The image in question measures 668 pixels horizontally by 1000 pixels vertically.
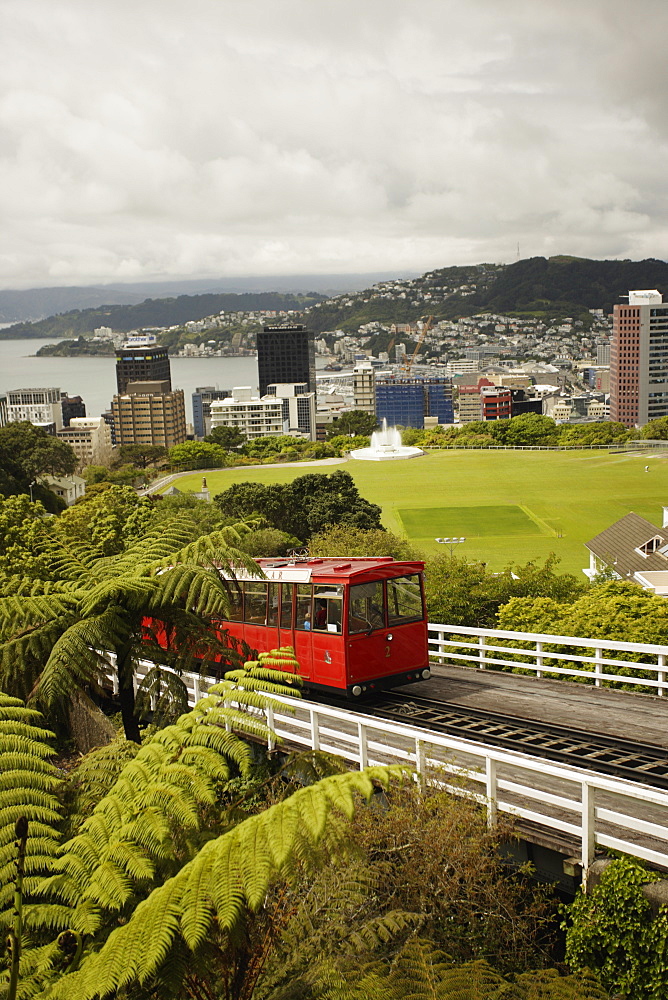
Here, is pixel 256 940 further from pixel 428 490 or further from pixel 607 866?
pixel 428 490

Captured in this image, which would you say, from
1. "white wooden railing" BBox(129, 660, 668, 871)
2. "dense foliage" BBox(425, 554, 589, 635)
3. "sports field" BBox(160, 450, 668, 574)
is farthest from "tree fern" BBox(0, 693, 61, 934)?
"sports field" BBox(160, 450, 668, 574)

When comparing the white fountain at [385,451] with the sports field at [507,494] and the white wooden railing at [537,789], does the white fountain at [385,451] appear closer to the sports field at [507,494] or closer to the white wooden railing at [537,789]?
the sports field at [507,494]

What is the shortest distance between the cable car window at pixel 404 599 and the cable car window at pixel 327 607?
29.7 inches

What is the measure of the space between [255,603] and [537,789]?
647cm

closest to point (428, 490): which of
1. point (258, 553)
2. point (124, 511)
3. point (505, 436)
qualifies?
point (505, 436)

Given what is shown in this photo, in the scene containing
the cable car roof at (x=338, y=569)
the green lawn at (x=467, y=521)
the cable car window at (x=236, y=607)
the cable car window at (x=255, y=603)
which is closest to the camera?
the cable car roof at (x=338, y=569)

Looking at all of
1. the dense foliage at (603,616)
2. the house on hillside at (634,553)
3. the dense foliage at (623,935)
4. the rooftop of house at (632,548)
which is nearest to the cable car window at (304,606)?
the dense foliage at (603,616)

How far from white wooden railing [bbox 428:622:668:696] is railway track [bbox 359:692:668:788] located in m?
1.81

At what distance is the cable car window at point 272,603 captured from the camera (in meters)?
13.1

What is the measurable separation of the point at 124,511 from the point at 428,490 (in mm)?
65967

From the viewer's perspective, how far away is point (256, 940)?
5289 millimetres

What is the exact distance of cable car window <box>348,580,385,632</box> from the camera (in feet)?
39.5

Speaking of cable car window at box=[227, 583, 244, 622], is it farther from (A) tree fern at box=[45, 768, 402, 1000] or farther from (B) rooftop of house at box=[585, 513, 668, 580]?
(B) rooftop of house at box=[585, 513, 668, 580]

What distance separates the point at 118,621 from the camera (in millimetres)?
8539
